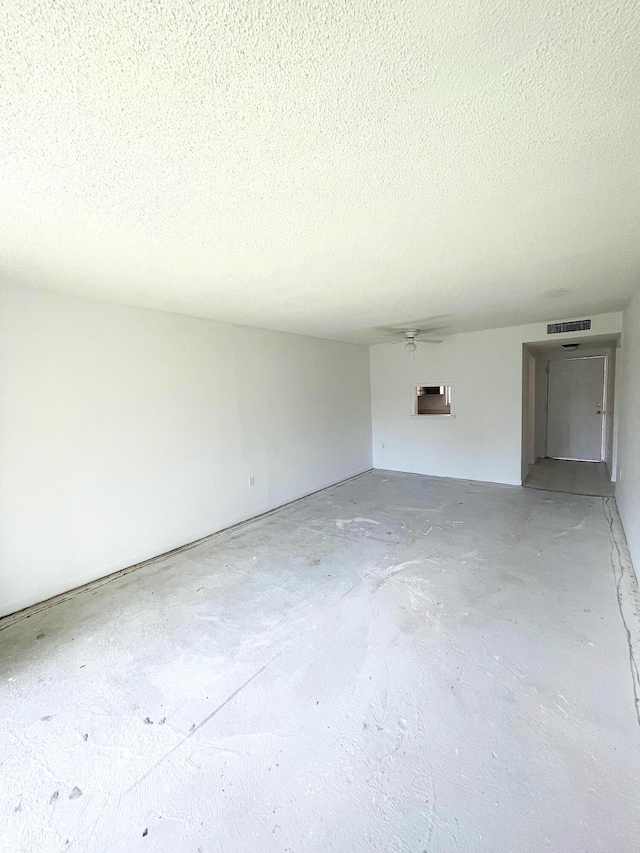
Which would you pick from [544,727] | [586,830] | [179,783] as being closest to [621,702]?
[544,727]

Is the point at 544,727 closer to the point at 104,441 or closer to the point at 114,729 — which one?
the point at 114,729

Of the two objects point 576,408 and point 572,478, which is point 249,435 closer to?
point 572,478

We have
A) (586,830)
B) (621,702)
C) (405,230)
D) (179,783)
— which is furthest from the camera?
(405,230)

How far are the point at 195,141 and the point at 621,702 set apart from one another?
2951mm

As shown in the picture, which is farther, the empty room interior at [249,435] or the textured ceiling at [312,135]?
the empty room interior at [249,435]

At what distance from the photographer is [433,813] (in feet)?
4.36

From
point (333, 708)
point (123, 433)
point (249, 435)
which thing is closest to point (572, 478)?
point (249, 435)

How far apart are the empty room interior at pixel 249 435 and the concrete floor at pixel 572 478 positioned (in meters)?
0.93

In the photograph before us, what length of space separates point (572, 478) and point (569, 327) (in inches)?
93.1

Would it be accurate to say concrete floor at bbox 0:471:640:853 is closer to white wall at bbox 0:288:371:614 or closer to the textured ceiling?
white wall at bbox 0:288:371:614

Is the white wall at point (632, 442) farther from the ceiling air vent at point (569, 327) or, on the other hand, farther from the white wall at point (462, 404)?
the white wall at point (462, 404)

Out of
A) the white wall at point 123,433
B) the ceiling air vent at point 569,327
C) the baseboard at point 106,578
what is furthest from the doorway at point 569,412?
the baseboard at point 106,578

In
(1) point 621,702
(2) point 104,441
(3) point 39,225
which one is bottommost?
(1) point 621,702

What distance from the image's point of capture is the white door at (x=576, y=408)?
6801mm
